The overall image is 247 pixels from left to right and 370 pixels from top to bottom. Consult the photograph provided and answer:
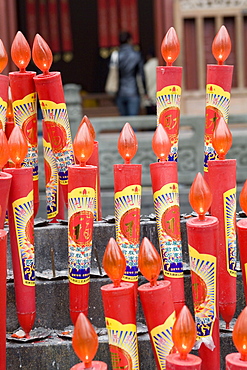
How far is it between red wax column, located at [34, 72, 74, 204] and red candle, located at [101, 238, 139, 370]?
0.43 metres

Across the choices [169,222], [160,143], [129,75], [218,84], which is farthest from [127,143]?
[129,75]

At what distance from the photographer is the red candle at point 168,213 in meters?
1.19

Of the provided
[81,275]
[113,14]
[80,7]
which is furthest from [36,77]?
[80,7]

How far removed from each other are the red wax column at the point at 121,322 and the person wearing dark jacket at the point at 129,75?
480 centimetres

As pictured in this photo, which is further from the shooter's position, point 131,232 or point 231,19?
point 231,19

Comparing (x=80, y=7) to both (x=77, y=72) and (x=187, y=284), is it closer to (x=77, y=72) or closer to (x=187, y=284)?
(x=77, y=72)

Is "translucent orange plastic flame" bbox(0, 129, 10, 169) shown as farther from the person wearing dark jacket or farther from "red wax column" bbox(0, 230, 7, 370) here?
the person wearing dark jacket

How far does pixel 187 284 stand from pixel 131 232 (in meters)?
0.20

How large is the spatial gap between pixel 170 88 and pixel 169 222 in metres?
0.29

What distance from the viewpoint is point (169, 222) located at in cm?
120

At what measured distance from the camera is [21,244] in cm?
120

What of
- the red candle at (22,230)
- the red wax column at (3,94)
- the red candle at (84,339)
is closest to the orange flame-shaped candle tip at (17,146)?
the red candle at (22,230)

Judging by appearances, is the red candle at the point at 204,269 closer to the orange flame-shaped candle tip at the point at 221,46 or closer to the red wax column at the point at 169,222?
the red wax column at the point at 169,222

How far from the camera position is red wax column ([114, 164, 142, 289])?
1.19 m
